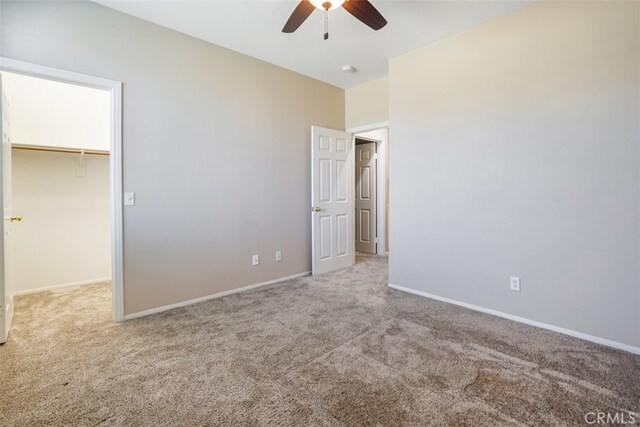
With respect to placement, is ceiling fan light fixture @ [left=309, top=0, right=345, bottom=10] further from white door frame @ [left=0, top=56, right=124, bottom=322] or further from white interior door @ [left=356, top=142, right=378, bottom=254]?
white interior door @ [left=356, top=142, right=378, bottom=254]

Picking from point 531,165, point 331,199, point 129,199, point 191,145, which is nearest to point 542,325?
point 531,165

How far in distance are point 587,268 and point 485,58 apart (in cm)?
198

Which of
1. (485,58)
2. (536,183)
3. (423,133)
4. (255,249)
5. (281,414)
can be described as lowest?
(281,414)

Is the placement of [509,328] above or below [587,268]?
below

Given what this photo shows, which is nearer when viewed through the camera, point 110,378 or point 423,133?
point 110,378

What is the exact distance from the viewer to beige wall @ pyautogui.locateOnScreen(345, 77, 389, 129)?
13.5 ft

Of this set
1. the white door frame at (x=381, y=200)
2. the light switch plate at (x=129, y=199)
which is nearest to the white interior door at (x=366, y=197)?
the white door frame at (x=381, y=200)

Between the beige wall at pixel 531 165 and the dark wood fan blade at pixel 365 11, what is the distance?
1.20 meters

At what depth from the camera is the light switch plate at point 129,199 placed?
8.82 feet

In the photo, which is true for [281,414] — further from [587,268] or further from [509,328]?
[587,268]

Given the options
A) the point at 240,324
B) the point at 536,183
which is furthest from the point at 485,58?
the point at 240,324

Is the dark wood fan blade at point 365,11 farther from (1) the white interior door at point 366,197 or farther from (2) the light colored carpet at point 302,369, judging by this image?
(1) the white interior door at point 366,197

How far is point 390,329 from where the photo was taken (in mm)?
2479

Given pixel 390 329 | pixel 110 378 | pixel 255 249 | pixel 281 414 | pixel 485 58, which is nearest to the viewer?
pixel 281 414
